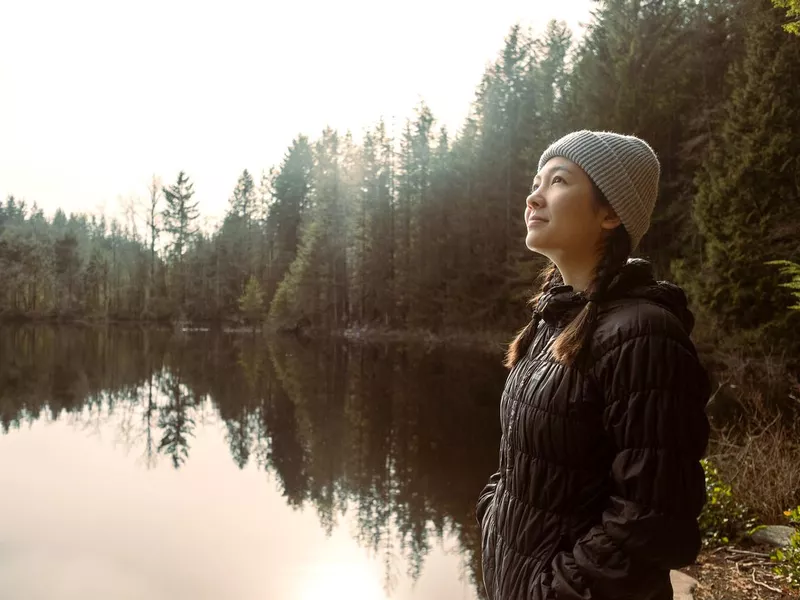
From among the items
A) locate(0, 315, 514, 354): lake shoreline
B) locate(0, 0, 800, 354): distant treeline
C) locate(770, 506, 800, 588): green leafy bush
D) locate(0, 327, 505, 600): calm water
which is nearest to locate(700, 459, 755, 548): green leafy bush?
locate(770, 506, 800, 588): green leafy bush

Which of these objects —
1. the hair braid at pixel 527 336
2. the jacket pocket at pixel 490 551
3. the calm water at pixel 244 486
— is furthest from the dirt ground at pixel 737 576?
the hair braid at pixel 527 336

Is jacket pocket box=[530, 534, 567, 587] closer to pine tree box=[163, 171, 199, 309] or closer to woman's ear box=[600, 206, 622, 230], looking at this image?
woman's ear box=[600, 206, 622, 230]

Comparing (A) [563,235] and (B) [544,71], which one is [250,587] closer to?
(A) [563,235]

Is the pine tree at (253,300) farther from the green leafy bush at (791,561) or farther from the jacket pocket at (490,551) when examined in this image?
the jacket pocket at (490,551)

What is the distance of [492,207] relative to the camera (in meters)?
29.3

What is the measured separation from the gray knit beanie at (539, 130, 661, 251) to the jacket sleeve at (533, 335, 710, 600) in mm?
372

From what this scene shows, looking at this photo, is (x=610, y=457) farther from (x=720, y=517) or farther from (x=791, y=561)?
(x=720, y=517)

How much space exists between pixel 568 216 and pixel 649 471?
654 mm

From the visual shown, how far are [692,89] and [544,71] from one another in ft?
30.4

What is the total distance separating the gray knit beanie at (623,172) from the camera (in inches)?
63.7

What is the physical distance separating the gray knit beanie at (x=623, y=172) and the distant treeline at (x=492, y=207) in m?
15.0

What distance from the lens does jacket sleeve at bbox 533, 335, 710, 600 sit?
135 centimetres

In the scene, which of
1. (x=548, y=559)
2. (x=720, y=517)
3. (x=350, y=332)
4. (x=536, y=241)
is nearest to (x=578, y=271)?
(x=536, y=241)

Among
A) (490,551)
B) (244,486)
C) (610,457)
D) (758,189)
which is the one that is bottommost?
(244,486)
